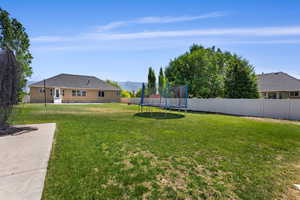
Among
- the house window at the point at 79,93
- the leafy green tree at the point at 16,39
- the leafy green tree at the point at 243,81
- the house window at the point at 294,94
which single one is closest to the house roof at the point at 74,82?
the house window at the point at 79,93

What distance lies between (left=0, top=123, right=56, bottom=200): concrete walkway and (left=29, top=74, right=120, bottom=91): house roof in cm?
2248

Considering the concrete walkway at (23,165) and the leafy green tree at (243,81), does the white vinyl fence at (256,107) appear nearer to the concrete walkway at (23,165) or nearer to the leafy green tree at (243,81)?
the leafy green tree at (243,81)

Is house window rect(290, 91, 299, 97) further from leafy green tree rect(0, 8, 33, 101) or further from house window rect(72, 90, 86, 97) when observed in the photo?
house window rect(72, 90, 86, 97)

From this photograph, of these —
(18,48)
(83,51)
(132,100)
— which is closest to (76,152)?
(18,48)

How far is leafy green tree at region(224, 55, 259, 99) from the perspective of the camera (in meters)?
14.9

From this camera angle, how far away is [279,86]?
750 inches

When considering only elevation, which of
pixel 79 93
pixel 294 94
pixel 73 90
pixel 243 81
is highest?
pixel 243 81

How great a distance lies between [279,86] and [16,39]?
25.6 metres

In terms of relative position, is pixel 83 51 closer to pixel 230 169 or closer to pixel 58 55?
pixel 58 55

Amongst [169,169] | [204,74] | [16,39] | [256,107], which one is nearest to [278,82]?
[204,74]

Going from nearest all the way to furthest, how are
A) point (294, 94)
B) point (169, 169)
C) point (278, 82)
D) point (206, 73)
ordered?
point (169, 169), point (294, 94), point (206, 73), point (278, 82)

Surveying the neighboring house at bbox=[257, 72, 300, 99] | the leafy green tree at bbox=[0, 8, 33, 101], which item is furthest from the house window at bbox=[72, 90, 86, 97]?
the neighboring house at bbox=[257, 72, 300, 99]

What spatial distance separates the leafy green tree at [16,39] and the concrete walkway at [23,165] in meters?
2.49

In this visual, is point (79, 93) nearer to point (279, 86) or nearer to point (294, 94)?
point (279, 86)
